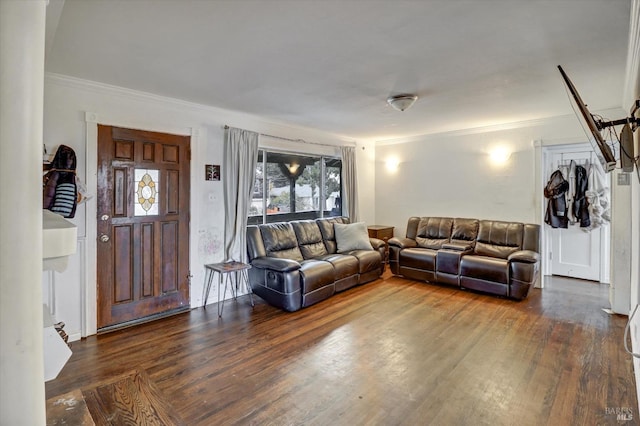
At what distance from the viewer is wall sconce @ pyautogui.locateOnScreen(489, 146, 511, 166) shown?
504 cm

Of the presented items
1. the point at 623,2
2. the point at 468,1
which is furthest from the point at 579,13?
the point at 468,1

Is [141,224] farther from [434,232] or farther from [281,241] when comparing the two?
[434,232]

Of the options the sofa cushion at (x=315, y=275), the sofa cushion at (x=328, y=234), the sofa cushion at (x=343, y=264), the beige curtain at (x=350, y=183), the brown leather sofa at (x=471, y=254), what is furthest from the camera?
the beige curtain at (x=350, y=183)

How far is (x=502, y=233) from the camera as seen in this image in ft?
15.8

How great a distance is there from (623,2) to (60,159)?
13.7 feet

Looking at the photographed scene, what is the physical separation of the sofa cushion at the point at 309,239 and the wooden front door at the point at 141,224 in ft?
5.19

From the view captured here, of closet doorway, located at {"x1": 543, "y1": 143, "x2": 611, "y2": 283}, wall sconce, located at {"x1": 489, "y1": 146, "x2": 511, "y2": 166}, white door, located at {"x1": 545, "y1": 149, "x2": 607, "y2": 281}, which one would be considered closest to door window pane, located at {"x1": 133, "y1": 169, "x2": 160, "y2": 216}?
wall sconce, located at {"x1": 489, "y1": 146, "x2": 511, "y2": 166}

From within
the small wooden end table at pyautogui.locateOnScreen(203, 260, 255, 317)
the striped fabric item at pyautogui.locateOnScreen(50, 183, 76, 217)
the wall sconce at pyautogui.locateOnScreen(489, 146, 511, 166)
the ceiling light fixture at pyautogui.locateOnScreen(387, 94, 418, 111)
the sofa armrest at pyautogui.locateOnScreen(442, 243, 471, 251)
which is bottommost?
the small wooden end table at pyautogui.locateOnScreen(203, 260, 255, 317)

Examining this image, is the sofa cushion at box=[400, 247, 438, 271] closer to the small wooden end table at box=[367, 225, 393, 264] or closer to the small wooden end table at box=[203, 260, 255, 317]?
the small wooden end table at box=[367, 225, 393, 264]

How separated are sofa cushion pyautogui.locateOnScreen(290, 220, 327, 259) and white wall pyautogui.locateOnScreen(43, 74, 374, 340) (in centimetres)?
114

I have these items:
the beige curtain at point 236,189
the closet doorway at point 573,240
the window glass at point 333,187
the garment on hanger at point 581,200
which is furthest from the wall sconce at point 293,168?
the garment on hanger at point 581,200

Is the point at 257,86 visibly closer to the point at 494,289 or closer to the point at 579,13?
the point at 579,13

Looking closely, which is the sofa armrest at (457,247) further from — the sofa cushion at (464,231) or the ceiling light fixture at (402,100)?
the ceiling light fixture at (402,100)

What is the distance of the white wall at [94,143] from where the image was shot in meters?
3.02
